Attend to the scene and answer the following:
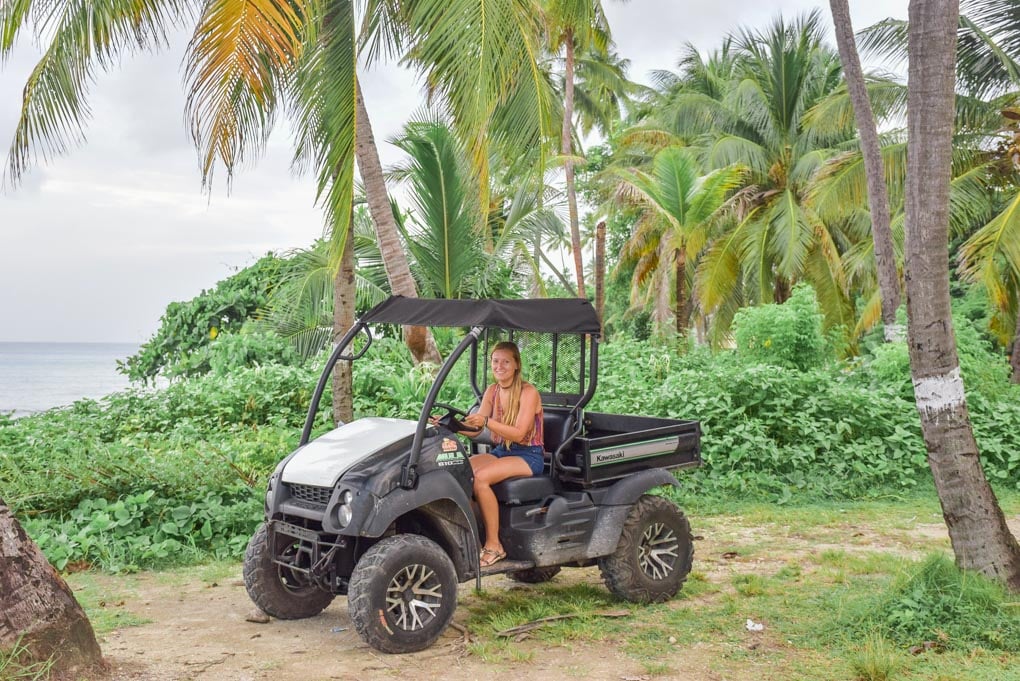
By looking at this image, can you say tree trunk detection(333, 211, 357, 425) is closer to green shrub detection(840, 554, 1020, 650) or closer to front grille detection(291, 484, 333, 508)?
front grille detection(291, 484, 333, 508)

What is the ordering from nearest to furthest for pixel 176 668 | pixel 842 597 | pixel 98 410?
pixel 176 668, pixel 842 597, pixel 98 410

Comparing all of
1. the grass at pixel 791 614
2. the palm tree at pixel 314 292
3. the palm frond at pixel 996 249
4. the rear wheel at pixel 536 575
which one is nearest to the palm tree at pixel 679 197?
the palm frond at pixel 996 249

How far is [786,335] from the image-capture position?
48.6ft

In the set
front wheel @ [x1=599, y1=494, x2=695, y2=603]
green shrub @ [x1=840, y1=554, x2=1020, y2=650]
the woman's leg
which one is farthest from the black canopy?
green shrub @ [x1=840, y1=554, x2=1020, y2=650]

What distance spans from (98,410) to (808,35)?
21943mm

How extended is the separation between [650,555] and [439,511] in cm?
158

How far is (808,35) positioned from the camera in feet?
90.4

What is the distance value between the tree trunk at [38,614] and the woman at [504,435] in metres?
2.20

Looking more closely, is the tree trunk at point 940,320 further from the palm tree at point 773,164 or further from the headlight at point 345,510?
the palm tree at point 773,164

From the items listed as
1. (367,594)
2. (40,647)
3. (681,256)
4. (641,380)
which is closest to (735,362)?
(641,380)

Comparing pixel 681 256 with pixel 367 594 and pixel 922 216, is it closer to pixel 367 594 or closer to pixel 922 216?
pixel 922 216

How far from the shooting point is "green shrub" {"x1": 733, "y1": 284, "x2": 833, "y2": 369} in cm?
1484

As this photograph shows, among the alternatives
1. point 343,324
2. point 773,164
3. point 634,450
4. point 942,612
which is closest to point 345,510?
point 634,450

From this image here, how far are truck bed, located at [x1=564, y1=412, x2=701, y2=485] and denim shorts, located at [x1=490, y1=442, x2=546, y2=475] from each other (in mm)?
192
